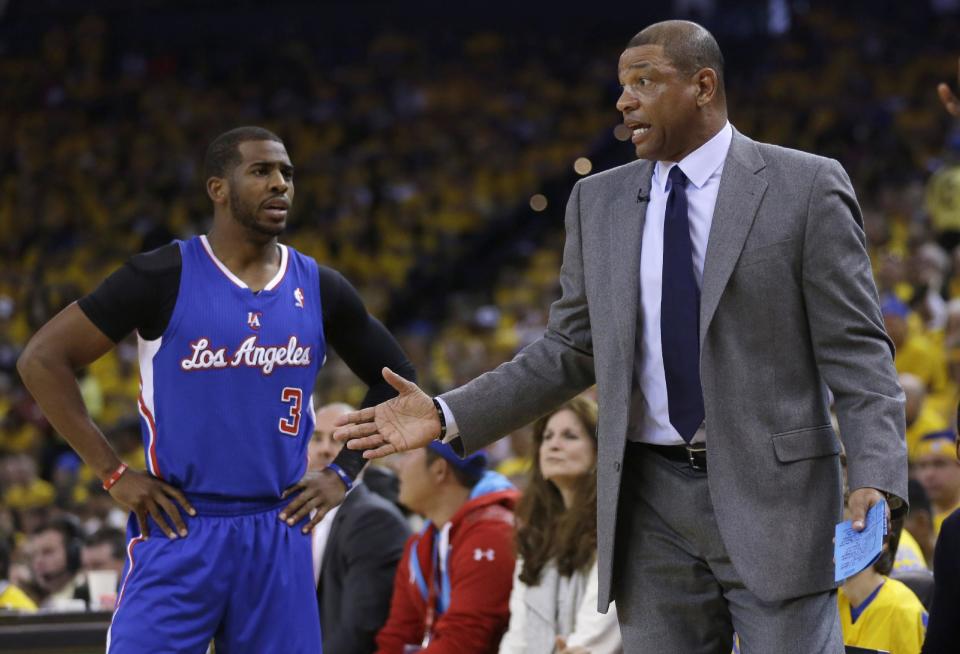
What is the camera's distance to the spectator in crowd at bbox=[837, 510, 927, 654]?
13.8ft

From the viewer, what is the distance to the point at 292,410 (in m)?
4.10

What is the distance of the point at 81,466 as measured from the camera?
40.8 ft

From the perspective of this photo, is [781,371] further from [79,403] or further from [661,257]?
[79,403]

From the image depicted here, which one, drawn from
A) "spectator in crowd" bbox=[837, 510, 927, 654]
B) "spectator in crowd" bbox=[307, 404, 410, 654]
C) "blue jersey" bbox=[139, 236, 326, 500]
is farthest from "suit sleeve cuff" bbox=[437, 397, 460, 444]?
"spectator in crowd" bbox=[307, 404, 410, 654]

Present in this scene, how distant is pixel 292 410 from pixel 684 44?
1.56 metres

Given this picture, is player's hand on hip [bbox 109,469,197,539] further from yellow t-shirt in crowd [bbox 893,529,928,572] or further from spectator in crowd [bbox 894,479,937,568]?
spectator in crowd [bbox 894,479,937,568]

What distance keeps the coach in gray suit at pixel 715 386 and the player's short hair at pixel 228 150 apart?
1.19 meters

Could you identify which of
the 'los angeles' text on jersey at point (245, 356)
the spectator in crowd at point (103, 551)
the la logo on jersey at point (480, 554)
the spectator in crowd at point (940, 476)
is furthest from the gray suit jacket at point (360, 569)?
the spectator in crowd at point (940, 476)

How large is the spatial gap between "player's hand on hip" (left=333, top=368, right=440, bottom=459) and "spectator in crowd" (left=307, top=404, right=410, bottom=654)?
2.34 m

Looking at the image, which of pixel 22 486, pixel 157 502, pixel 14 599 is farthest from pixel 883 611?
pixel 22 486

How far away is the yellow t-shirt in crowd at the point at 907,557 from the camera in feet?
16.0

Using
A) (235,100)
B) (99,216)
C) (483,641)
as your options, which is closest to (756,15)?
(235,100)

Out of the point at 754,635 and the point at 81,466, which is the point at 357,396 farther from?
the point at 754,635

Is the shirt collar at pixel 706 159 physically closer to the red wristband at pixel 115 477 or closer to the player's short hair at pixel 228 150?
the player's short hair at pixel 228 150
